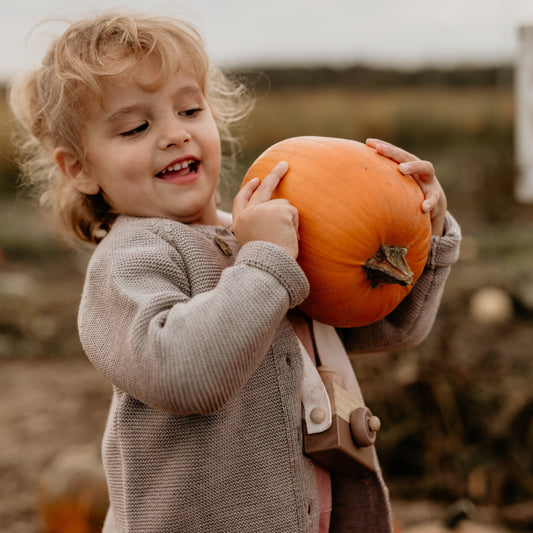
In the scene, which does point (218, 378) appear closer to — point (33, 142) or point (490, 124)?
point (33, 142)

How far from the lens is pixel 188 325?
4.65 feet

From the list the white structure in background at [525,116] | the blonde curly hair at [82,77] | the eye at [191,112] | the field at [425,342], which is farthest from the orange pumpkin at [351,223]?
the white structure in background at [525,116]

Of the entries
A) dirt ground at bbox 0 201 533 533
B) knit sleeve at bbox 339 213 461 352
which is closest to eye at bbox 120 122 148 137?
knit sleeve at bbox 339 213 461 352

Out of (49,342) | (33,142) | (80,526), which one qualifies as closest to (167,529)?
(33,142)

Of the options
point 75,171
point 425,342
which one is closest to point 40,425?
point 425,342

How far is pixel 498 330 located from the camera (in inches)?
176

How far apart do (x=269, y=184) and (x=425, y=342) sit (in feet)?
8.38

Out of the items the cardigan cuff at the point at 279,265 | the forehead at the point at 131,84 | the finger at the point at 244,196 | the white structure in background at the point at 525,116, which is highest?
the forehead at the point at 131,84

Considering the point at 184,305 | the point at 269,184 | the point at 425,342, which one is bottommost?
the point at 425,342

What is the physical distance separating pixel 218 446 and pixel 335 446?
28cm

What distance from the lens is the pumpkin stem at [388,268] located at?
1.64m

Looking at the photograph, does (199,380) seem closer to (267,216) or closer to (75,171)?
(267,216)

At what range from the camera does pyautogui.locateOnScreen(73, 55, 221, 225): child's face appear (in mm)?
1714

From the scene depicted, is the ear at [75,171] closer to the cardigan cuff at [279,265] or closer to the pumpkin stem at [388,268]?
the cardigan cuff at [279,265]
